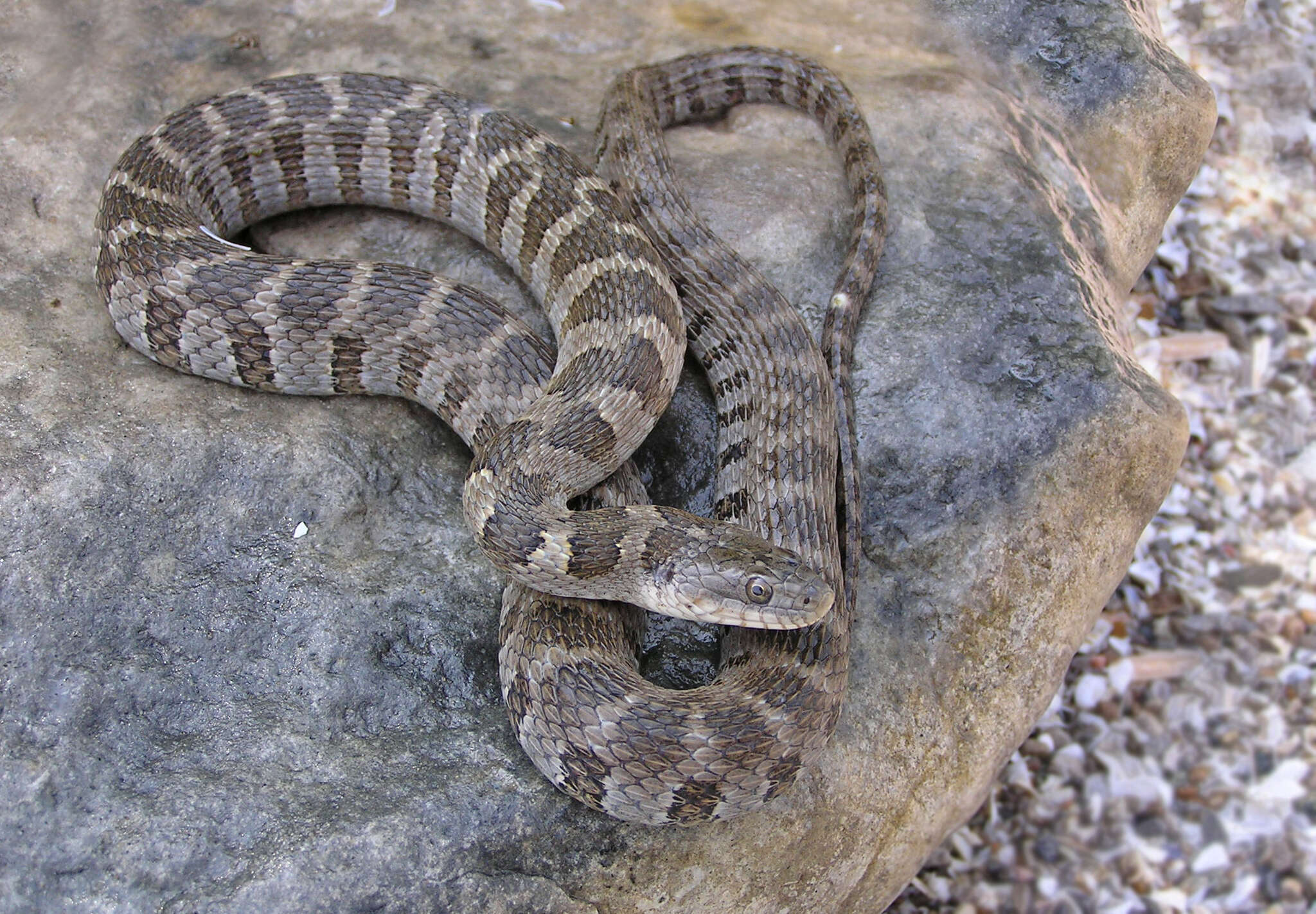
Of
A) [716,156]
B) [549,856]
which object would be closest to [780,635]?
[549,856]

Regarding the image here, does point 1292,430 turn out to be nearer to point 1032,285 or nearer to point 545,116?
point 1032,285

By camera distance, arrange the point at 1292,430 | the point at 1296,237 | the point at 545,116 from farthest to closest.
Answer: the point at 1296,237 → the point at 1292,430 → the point at 545,116

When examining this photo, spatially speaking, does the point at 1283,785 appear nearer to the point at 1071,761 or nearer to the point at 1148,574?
the point at 1071,761

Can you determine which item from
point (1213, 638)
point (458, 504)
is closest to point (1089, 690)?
point (1213, 638)

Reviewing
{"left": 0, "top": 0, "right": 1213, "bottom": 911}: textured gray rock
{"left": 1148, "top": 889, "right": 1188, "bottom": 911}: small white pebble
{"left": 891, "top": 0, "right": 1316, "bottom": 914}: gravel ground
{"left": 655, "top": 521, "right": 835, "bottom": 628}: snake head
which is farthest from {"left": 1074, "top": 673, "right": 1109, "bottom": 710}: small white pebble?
{"left": 655, "top": 521, "right": 835, "bottom": 628}: snake head

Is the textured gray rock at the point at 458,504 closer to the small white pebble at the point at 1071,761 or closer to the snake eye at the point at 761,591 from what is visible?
the snake eye at the point at 761,591

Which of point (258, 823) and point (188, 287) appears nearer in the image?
point (258, 823)

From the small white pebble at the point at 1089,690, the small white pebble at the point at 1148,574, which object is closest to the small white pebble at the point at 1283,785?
the small white pebble at the point at 1089,690
